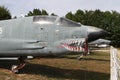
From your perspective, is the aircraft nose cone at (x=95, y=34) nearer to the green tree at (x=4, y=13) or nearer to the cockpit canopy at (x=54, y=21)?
the cockpit canopy at (x=54, y=21)

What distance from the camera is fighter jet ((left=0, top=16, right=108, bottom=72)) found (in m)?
12.2

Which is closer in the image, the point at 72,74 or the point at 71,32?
the point at 71,32

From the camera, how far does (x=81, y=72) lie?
14.8 meters

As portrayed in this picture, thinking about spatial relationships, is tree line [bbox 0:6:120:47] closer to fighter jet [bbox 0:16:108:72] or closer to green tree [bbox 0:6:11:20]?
green tree [bbox 0:6:11:20]

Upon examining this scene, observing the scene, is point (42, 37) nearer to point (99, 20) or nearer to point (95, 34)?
point (95, 34)

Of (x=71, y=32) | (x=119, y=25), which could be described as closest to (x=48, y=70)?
(x=71, y=32)

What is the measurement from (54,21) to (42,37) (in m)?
0.86

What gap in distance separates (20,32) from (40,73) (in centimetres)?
213

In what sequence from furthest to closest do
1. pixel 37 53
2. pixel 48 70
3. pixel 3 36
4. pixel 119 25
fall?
pixel 119 25
pixel 48 70
pixel 3 36
pixel 37 53

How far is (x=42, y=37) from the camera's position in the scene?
12898 millimetres

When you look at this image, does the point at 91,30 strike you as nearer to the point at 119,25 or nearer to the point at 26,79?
the point at 26,79

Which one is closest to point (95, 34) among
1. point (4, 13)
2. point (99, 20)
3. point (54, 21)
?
point (54, 21)

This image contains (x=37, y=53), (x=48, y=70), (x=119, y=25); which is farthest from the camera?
(x=119, y=25)

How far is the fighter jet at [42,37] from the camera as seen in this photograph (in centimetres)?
1216
